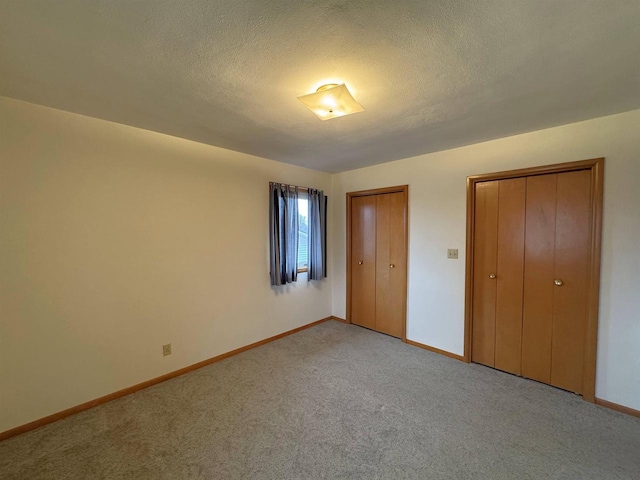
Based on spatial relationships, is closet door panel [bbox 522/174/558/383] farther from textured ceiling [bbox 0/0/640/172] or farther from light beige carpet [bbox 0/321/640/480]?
textured ceiling [bbox 0/0/640/172]

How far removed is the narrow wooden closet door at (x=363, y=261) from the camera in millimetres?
3746

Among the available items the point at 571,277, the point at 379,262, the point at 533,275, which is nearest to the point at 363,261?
the point at 379,262

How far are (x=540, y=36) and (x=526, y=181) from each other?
5.35 ft

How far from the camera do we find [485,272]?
2.77 m

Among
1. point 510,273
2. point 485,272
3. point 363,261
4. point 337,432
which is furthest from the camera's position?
point 363,261

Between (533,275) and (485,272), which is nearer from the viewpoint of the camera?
(533,275)

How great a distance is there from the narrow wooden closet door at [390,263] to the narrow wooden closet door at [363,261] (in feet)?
0.27

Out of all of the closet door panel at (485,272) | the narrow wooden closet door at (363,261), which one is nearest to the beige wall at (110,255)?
the narrow wooden closet door at (363,261)

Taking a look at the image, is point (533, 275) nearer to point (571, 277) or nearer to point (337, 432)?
point (571, 277)

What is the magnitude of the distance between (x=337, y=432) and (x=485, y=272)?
212 centimetres

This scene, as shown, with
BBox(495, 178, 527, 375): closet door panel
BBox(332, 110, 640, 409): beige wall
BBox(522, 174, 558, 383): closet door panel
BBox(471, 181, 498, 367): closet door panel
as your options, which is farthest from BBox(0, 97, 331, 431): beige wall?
BBox(522, 174, 558, 383): closet door panel

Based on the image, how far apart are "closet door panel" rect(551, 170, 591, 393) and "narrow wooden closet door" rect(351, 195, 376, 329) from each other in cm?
193

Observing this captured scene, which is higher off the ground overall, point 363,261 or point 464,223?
point 464,223

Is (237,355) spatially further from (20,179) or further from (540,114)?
(540,114)
